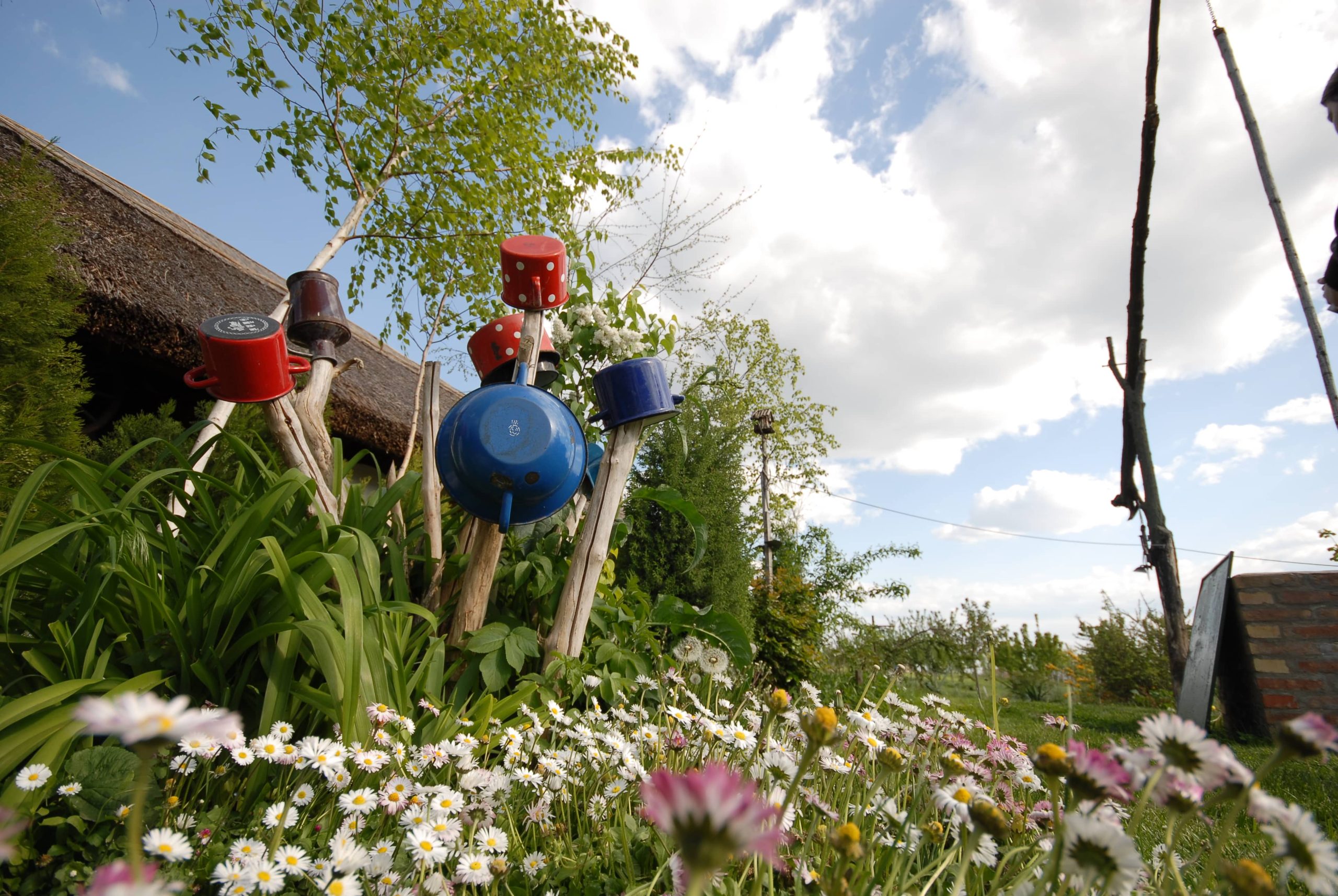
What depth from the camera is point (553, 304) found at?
201 centimetres

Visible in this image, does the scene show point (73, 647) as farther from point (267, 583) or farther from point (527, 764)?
point (527, 764)

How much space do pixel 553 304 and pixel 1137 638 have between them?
9.34m

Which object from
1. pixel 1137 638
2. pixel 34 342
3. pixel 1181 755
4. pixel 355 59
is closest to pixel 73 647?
pixel 1181 755

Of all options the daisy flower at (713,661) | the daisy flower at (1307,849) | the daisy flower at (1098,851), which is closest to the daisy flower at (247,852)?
the daisy flower at (1098,851)

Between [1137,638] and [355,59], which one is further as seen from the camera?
[1137,638]

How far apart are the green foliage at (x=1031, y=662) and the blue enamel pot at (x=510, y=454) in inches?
303

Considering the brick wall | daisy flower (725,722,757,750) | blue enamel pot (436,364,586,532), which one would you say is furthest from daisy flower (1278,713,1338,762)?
the brick wall

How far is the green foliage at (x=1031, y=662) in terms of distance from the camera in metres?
7.71

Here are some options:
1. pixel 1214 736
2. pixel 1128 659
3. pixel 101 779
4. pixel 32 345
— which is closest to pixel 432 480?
pixel 101 779

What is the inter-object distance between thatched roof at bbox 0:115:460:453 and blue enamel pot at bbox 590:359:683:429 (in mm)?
2524

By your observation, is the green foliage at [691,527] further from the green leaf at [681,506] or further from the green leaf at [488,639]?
the green leaf at [488,639]

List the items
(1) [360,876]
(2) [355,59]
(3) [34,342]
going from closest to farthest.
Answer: (1) [360,876]
(3) [34,342]
(2) [355,59]

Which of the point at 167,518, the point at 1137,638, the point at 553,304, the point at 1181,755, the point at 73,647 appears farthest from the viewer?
the point at 1137,638

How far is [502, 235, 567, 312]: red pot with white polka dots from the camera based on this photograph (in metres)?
1.92
